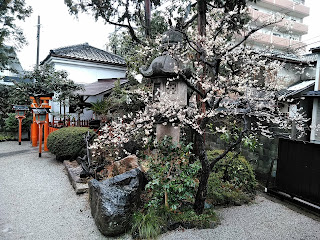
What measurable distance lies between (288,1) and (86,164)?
38381 mm

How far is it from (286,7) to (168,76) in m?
36.1

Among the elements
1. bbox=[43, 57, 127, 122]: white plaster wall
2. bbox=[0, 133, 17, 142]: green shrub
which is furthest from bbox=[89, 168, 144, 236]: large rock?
bbox=[43, 57, 127, 122]: white plaster wall

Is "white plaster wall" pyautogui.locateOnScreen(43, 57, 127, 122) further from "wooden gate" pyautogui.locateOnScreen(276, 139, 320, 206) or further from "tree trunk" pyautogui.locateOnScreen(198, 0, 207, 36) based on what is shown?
"wooden gate" pyautogui.locateOnScreen(276, 139, 320, 206)

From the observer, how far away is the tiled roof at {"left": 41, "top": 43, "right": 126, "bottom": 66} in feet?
48.7

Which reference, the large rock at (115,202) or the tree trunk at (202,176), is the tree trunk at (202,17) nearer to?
the tree trunk at (202,176)

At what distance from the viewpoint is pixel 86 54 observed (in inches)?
643

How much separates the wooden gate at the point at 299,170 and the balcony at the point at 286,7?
3168 centimetres

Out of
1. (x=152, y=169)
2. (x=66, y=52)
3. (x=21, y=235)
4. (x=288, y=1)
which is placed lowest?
(x=21, y=235)

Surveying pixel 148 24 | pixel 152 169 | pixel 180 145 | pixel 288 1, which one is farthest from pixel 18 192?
pixel 288 1

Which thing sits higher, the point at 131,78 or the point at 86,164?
the point at 131,78

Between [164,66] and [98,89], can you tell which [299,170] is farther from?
[98,89]

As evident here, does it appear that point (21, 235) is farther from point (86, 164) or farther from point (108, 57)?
point (108, 57)

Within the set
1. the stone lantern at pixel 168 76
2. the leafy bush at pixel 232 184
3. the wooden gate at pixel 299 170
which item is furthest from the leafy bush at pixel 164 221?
the wooden gate at pixel 299 170

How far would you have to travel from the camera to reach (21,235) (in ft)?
12.7
